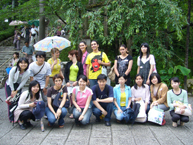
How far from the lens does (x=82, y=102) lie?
4625mm

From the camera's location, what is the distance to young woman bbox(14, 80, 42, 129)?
429 cm

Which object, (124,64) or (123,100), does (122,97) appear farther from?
(124,64)

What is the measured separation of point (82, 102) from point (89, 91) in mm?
311

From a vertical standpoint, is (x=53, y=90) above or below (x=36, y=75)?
below

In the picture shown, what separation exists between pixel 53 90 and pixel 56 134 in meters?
1.03

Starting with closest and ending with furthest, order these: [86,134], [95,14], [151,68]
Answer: [86,134] → [151,68] → [95,14]

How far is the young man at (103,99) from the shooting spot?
15.1ft

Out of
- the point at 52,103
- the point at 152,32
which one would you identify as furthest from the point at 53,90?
the point at 152,32

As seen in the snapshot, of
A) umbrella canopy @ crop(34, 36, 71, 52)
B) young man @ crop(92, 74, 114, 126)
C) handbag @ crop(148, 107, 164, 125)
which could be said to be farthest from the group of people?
umbrella canopy @ crop(34, 36, 71, 52)

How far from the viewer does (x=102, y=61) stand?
5.36 metres

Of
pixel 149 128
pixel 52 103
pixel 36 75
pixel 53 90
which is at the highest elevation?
pixel 36 75

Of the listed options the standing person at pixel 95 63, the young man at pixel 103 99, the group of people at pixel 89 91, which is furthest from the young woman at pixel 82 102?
the standing person at pixel 95 63

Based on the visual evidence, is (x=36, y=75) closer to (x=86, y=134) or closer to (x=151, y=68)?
(x=86, y=134)

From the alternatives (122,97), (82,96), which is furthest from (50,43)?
(122,97)
